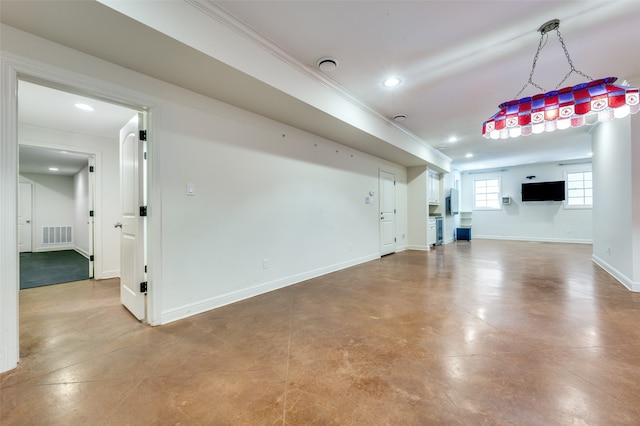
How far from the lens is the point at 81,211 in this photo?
740 cm

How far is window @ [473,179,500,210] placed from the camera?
9805 millimetres

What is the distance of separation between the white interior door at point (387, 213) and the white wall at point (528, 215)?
5.55 metres

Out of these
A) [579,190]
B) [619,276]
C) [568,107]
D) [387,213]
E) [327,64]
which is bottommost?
[619,276]

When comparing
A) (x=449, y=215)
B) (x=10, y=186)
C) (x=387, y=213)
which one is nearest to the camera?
(x=10, y=186)

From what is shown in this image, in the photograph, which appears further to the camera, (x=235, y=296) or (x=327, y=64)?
(x=235, y=296)

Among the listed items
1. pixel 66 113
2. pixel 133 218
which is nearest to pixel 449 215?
pixel 133 218

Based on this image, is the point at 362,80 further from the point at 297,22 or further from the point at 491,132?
the point at 491,132

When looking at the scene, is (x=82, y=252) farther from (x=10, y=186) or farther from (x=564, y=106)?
(x=564, y=106)

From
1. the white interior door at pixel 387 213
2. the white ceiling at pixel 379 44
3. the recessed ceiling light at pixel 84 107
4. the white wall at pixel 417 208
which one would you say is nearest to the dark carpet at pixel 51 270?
the recessed ceiling light at pixel 84 107

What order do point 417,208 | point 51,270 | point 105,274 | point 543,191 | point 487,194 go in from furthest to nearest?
point 487,194 → point 543,191 → point 417,208 → point 51,270 → point 105,274

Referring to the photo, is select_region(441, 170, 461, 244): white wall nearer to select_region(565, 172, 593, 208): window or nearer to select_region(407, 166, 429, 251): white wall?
select_region(407, 166, 429, 251): white wall

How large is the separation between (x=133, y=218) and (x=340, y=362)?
249cm

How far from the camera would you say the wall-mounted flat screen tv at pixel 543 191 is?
850 cm

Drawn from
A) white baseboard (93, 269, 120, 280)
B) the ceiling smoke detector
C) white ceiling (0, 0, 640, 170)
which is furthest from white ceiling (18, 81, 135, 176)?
the ceiling smoke detector
